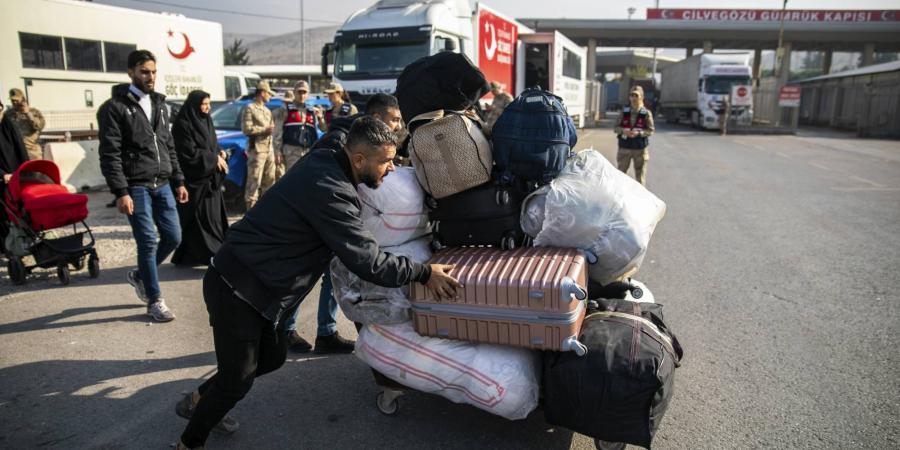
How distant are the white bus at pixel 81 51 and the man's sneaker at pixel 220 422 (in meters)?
13.7

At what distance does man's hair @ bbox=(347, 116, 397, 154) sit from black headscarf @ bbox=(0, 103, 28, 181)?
5.05 metres

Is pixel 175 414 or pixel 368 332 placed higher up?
pixel 368 332

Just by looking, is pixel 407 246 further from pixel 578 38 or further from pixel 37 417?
pixel 578 38

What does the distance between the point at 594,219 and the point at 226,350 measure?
6.21 ft

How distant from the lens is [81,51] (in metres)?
15.6

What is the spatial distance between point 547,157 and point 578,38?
45.9m

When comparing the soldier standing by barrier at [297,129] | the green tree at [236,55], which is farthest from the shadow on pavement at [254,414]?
the green tree at [236,55]

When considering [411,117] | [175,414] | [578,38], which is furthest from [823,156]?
[578,38]

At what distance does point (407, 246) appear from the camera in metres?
3.17

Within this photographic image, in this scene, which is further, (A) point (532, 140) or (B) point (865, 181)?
(B) point (865, 181)

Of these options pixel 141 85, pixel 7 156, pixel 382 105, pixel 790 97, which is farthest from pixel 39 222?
pixel 790 97

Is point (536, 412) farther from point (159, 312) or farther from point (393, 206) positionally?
point (159, 312)

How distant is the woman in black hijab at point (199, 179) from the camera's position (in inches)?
225

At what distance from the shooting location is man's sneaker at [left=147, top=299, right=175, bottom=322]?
4602 mm
